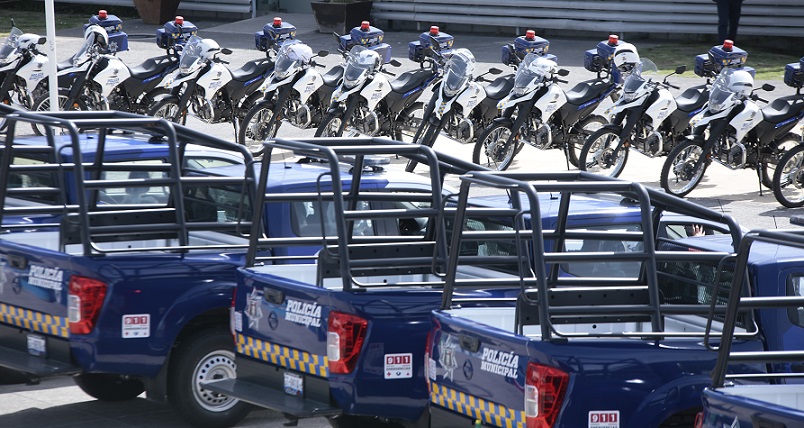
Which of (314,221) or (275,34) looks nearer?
(314,221)

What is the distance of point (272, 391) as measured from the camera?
23.7ft

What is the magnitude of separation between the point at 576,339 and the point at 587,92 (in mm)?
10871

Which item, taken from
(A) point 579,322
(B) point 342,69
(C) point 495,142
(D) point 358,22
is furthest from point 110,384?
(D) point 358,22

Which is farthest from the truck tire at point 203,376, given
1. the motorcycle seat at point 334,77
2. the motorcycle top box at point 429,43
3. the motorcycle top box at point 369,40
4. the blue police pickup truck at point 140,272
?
the motorcycle top box at point 369,40

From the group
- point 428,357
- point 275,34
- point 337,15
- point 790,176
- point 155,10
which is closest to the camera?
point 428,357

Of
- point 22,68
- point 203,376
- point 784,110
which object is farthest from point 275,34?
point 203,376

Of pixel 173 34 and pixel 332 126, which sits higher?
pixel 173 34

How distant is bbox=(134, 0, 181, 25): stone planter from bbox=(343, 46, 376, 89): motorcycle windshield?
1413 centimetres

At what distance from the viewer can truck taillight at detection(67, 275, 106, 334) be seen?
755 centimetres

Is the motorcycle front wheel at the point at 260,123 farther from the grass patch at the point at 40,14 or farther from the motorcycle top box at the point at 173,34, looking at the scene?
the grass patch at the point at 40,14

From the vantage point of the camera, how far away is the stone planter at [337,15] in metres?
27.8

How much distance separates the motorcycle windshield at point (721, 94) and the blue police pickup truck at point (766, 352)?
8.60 metres

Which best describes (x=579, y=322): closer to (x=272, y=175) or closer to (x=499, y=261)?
(x=499, y=261)

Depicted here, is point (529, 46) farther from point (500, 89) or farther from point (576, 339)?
point (576, 339)
